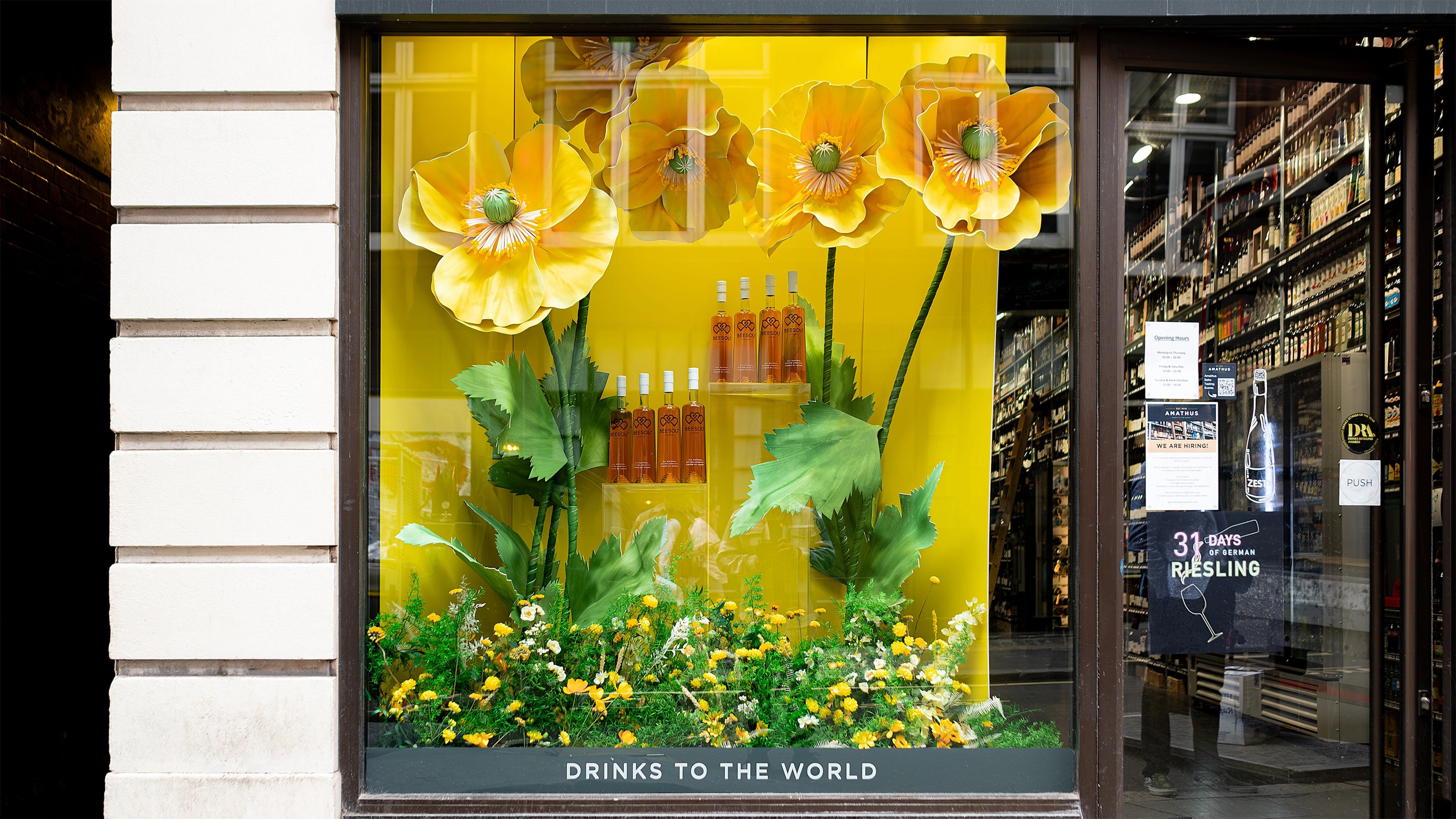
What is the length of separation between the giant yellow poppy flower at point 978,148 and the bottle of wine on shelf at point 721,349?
756mm

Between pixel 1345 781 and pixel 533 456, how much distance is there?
297cm

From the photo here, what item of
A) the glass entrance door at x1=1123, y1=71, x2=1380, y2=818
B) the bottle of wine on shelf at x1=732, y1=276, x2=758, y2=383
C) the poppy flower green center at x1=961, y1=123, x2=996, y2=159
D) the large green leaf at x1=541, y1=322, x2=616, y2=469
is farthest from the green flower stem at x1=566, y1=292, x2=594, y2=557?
the glass entrance door at x1=1123, y1=71, x2=1380, y2=818

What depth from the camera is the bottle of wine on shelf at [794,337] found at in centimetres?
346

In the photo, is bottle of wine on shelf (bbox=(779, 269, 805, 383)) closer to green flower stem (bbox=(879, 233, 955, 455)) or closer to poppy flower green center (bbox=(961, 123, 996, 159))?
green flower stem (bbox=(879, 233, 955, 455))

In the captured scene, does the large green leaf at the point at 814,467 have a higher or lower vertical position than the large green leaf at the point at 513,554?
higher

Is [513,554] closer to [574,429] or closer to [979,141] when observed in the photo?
[574,429]

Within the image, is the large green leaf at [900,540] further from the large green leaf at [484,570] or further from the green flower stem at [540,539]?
the large green leaf at [484,570]

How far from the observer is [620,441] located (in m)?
3.43

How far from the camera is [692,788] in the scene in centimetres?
304

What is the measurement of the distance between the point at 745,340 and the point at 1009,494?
42.5 inches

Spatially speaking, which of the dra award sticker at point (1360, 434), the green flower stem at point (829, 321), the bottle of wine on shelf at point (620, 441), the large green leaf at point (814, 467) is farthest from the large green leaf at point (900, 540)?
the dra award sticker at point (1360, 434)

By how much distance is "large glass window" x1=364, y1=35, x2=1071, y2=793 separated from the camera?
10.2 ft

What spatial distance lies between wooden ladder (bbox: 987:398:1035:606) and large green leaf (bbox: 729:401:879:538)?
44 centimetres

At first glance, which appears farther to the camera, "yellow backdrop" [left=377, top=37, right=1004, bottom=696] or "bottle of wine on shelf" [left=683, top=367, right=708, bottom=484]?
"bottle of wine on shelf" [left=683, top=367, right=708, bottom=484]
